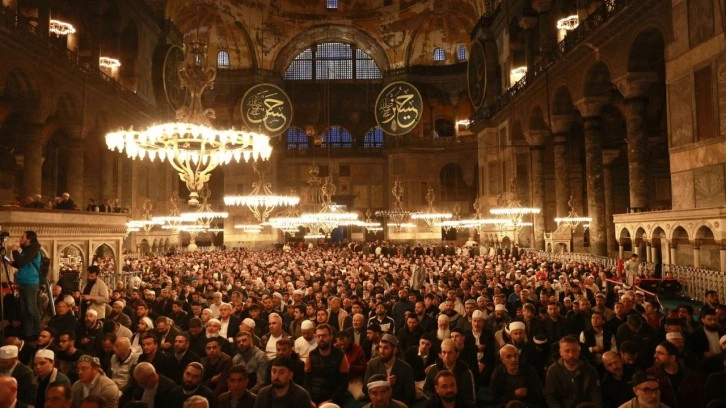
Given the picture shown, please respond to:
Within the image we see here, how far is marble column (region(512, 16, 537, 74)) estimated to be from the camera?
66.1ft

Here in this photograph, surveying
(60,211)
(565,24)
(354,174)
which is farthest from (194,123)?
(354,174)

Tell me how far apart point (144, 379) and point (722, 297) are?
29.6 ft

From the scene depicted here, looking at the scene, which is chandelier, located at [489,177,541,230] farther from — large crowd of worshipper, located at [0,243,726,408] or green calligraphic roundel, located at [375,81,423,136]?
large crowd of worshipper, located at [0,243,726,408]

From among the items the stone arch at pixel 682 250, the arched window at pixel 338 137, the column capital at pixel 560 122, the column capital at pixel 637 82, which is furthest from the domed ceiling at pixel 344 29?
the stone arch at pixel 682 250

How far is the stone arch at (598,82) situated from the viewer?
569 inches

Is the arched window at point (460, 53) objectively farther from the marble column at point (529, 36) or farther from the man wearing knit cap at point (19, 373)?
the man wearing knit cap at point (19, 373)

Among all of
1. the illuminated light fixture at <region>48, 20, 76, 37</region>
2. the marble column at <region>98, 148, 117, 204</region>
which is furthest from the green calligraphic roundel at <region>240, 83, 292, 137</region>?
the illuminated light fixture at <region>48, 20, 76, 37</region>

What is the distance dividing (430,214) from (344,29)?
49.1ft

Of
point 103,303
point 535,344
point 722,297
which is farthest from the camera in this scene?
point 722,297

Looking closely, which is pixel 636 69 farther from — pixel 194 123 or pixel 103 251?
pixel 103 251

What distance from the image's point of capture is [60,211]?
999 cm

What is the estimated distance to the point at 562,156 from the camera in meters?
Result: 17.5

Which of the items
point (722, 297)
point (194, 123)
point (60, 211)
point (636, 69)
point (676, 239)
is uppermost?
point (636, 69)

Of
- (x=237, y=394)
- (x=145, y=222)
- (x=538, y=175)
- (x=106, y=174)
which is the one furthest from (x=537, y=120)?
(x=237, y=394)
